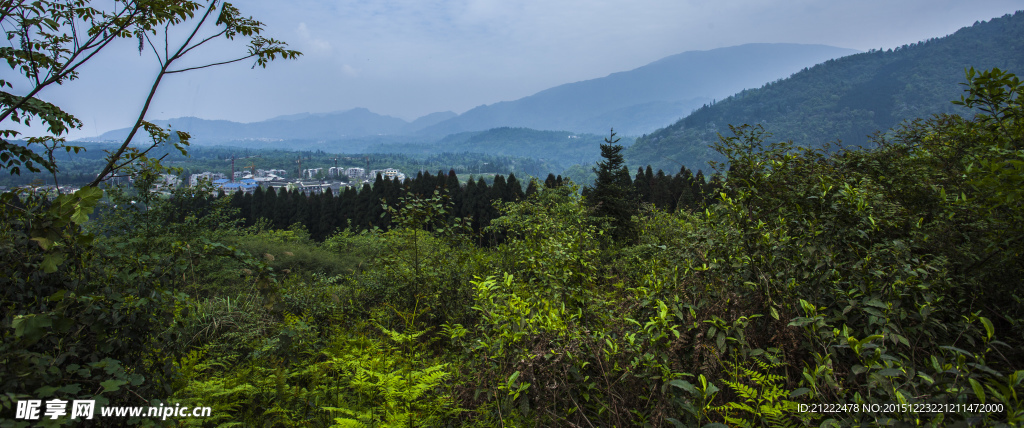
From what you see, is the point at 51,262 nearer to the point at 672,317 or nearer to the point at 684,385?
the point at 684,385

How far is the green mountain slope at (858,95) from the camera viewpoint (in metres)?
147

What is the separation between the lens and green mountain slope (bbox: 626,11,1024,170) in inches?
5802

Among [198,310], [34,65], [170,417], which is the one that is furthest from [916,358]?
[198,310]

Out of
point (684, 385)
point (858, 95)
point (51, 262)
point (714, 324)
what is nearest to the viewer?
point (51, 262)

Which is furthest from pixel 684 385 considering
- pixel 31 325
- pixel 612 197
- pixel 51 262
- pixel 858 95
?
pixel 858 95

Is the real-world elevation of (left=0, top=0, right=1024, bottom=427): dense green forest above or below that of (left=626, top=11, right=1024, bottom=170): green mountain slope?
below

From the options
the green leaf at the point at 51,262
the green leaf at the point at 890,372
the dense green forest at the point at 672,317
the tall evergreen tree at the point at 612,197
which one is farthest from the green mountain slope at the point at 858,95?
the green leaf at the point at 51,262

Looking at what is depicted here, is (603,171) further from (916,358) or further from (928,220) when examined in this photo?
(916,358)

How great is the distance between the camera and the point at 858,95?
16725cm

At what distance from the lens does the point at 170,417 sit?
2.27 meters

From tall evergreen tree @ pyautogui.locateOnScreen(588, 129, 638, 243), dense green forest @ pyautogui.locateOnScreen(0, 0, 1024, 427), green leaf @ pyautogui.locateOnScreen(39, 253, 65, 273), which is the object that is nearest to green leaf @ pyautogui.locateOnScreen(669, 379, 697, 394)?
dense green forest @ pyautogui.locateOnScreen(0, 0, 1024, 427)

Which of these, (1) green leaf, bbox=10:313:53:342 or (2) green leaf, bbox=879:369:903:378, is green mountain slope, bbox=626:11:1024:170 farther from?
(1) green leaf, bbox=10:313:53:342

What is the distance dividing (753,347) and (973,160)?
2.15 meters

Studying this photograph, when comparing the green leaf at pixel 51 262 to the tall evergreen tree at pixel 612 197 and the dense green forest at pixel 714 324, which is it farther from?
the tall evergreen tree at pixel 612 197
